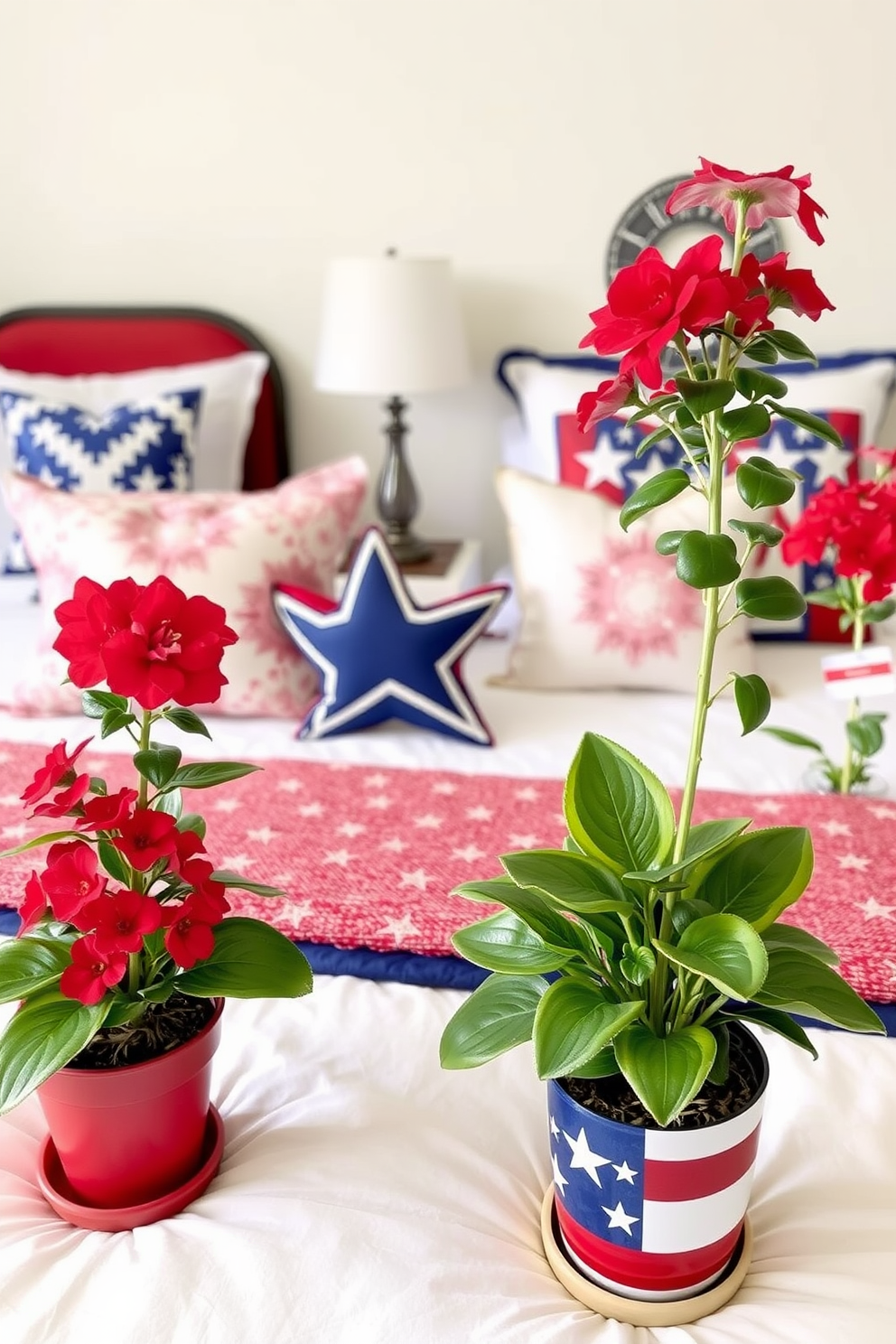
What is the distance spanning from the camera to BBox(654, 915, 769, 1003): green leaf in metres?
0.66

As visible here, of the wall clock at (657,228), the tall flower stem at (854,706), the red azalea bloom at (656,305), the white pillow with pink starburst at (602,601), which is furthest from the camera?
the wall clock at (657,228)

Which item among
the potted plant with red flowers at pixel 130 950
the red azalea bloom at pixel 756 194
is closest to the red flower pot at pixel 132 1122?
the potted plant with red flowers at pixel 130 950

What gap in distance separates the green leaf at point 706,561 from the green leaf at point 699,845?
17 cm

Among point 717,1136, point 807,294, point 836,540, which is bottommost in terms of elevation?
point 717,1136

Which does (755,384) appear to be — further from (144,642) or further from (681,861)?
(144,642)

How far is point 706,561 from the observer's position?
666 mm

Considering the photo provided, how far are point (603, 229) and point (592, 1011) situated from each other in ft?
6.91

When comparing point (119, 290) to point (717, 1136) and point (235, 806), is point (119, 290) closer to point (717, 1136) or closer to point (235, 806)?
point (235, 806)

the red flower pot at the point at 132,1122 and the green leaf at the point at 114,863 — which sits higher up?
the green leaf at the point at 114,863

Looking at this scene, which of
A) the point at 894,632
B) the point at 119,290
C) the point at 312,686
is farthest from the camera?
the point at 119,290

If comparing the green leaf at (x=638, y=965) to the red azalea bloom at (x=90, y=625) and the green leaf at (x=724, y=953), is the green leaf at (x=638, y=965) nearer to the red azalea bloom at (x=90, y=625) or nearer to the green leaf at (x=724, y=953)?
the green leaf at (x=724, y=953)

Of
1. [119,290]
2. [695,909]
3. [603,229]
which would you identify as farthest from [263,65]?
[695,909]

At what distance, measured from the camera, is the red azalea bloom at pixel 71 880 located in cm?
73

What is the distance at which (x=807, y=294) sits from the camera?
0.70 meters
